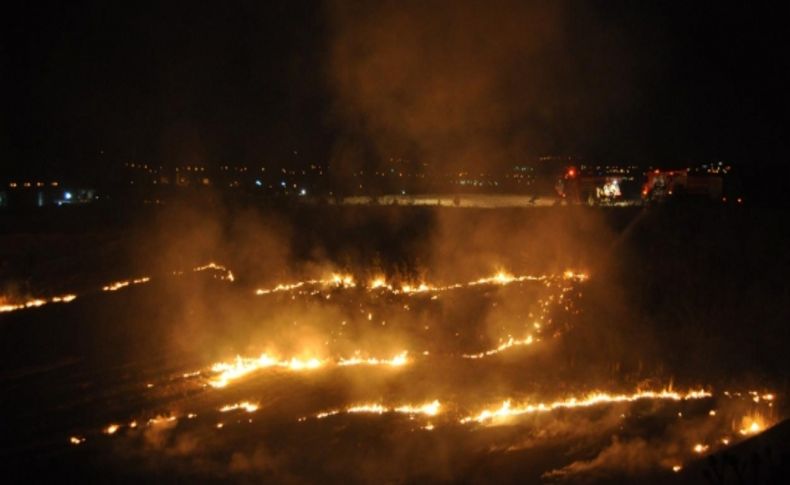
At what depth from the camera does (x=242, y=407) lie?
5.36 metres

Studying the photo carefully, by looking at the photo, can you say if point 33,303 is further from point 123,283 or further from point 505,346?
point 505,346

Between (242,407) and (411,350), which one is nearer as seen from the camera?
(242,407)

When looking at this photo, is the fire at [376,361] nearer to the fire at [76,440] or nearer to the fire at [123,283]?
the fire at [76,440]

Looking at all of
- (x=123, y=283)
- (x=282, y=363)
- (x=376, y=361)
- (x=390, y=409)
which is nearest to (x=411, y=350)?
(x=376, y=361)

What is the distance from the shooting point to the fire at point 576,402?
16.6 feet

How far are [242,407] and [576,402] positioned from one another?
2.57 m

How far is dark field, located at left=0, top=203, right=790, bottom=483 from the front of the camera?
4.49 metres

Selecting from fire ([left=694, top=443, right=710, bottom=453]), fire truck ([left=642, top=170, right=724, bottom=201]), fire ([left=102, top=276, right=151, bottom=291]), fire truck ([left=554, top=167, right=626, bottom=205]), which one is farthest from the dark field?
fire truck ([left=554, top=167, right=626, bottom=205])

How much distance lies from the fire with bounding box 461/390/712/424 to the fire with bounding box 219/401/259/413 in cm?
161

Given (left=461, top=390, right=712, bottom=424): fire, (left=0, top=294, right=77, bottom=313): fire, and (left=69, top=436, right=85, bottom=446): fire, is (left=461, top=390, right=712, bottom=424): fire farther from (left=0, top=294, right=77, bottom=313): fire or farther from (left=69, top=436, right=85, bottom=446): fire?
(left=0, top=294, right=77, bottom=313): fire

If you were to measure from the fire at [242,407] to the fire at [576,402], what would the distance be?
161cm

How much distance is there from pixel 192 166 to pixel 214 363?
1798 cm

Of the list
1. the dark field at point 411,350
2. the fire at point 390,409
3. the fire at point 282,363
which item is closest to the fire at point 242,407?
the dark field at point 411,350

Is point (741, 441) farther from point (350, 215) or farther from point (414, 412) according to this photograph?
point (350, 215)
